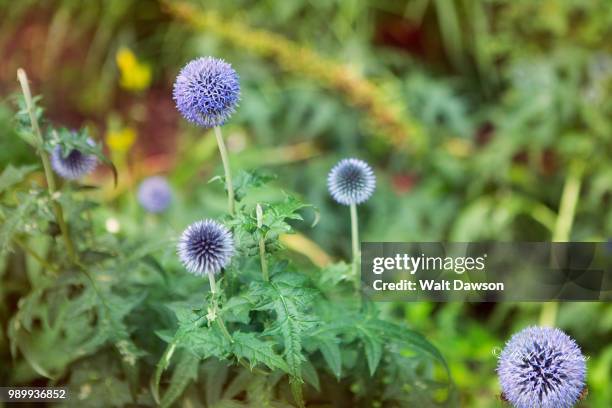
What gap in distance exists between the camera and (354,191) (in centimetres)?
126

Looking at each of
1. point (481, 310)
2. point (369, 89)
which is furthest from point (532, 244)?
point (369, 89)

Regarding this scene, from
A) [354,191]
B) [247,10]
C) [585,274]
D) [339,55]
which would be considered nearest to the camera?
[354,191]

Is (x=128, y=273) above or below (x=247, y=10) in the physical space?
below

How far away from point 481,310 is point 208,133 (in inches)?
48.4

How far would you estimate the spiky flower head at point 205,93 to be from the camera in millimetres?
1088

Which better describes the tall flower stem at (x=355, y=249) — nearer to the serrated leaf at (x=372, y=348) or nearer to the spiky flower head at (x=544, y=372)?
the serrated leaf at (x=372, y=348)

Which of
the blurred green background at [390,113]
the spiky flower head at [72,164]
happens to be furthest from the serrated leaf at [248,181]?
the blurred green background at [390,113]

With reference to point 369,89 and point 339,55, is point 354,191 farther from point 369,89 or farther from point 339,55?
point 339,55

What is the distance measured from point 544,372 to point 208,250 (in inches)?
20.4

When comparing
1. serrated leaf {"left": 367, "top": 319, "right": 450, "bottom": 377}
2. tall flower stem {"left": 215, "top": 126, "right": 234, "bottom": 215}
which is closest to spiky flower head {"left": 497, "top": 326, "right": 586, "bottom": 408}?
serrated leaf {"left": 367, "top": 319, "right": 450, "bottom": 377}

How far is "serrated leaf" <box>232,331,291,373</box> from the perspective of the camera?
3.27 ft

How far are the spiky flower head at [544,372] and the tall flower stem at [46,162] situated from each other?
77cm

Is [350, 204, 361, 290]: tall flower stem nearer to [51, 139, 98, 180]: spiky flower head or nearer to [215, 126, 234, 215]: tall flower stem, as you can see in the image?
[215, 126, 234, 215]: tall flower stem

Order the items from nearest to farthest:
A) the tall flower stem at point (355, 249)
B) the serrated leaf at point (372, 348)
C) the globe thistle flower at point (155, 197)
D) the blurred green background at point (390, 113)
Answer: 1. the serrated leaf at point (372, 348)
2. the tall flower stem at point (355, 249)
3. the globe thistle flower at point (155, 197)
4. the blurred green background at point (390, 113)
